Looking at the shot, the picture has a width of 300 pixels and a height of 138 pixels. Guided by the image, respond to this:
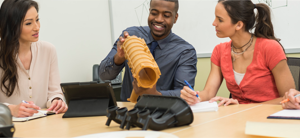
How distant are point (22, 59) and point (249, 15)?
1.58 m

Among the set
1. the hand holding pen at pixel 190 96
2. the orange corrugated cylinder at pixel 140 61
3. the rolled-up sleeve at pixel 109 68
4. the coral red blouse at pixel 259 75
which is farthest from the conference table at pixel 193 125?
the rolled-up sleeve at pixel 109 68

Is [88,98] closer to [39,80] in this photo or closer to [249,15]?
[39,80]

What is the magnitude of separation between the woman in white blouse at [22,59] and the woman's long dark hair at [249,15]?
128cm

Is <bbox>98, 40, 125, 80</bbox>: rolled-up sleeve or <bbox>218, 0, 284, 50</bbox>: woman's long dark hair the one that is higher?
<bbox>218, 0, 284, 50</bbox>: woman's long dark hair

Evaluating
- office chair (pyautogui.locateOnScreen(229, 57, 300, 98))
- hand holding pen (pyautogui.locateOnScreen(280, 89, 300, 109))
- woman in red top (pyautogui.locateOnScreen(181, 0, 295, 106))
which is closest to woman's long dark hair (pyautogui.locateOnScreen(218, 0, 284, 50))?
woman in red top (pyautogui.locateOnScreen(181, 0, 295, 106))

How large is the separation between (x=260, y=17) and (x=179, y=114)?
1211 mm

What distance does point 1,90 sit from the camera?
5.64 ft

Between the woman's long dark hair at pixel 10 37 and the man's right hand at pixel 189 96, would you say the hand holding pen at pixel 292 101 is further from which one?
the woman's long dark hair at pixel 10 37

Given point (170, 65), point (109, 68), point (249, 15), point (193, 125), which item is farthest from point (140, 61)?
point (249, 15)

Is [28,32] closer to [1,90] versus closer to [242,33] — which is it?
[1,90]

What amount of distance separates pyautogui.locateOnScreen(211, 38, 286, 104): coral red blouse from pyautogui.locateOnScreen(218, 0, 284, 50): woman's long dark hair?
2.9 inches

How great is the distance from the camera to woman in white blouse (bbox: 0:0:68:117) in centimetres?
173

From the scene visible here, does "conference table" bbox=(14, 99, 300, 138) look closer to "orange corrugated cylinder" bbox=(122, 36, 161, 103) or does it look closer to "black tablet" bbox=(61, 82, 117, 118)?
"black tablet" bbox=(61, 82, 117, 118)

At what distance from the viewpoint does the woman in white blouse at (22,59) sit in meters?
1.73
